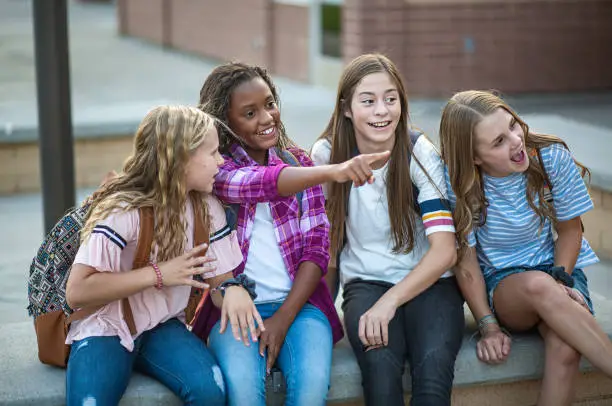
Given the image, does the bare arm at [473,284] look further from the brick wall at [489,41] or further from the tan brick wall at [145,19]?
the tan brick wall at [145,19]

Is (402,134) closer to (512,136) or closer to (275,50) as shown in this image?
(512,136)

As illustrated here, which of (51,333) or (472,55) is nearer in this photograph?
(51,333)

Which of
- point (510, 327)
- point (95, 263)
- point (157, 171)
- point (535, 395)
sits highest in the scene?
point (157, 171)

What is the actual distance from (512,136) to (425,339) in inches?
28.6

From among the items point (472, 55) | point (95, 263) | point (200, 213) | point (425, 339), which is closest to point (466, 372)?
point (425, 339)

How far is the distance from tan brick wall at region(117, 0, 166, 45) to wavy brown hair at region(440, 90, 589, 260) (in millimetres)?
14667

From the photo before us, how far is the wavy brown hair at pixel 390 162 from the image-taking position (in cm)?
328

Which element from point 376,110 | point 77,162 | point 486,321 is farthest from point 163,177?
point 77,162

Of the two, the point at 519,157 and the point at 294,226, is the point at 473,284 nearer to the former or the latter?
the point at 519,157

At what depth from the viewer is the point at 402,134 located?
334cm

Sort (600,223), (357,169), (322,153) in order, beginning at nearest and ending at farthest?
(357,169) < (322,153) < (600,223)

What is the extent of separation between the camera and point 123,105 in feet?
28.6

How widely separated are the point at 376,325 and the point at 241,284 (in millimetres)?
434

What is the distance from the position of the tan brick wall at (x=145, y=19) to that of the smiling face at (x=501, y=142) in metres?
14.7
